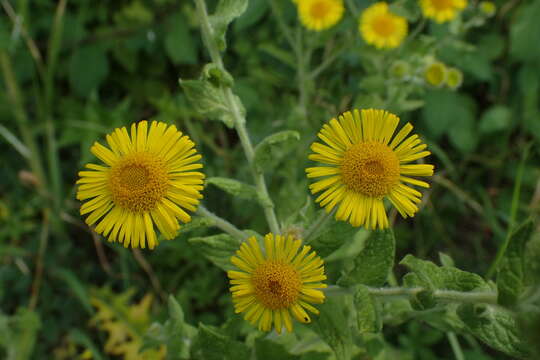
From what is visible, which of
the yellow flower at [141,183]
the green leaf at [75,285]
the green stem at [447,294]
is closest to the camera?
the green stem at [447,294]

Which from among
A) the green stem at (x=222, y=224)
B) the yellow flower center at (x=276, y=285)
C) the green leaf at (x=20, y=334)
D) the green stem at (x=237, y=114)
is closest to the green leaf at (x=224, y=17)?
the green stem at (x=237, y=114)

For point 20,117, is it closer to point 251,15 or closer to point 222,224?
point 251,15

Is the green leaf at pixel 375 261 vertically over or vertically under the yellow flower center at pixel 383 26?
under

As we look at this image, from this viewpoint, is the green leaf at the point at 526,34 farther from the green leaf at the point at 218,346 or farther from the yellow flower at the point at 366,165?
the green leaf at the point at 218,346

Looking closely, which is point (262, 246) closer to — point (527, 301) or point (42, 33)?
point (527, 301)

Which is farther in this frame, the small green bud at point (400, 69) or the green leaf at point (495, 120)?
the green leaf at point (495, 120)

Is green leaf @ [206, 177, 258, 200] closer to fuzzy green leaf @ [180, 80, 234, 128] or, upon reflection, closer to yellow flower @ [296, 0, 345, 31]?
fuzzy green leaf @ [180, 80, 234, 128]

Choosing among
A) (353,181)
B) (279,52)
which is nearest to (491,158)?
(279,52)

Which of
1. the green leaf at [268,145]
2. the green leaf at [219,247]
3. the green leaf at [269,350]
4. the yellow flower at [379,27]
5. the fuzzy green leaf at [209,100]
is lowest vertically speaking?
the green leaf at [269,350]

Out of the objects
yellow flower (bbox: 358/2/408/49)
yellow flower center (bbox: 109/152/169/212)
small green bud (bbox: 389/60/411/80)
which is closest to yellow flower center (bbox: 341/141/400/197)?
yellow flower center (bbox: 109/152/169/212)
